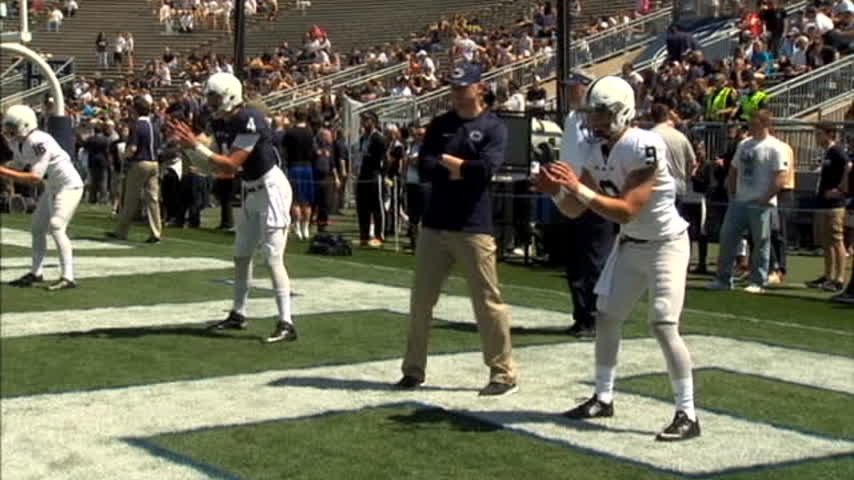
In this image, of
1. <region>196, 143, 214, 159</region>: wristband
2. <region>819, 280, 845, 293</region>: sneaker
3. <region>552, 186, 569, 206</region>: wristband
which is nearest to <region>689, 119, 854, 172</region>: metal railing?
<region>819, 280, 845, 293</region>: sneaker

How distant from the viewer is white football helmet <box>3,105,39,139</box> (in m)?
13.0

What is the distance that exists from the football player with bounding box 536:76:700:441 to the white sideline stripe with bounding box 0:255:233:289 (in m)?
8.14

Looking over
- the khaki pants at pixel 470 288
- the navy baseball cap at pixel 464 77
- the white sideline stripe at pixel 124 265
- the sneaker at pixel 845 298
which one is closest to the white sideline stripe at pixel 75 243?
the white sideline stripe at pixel 124 265

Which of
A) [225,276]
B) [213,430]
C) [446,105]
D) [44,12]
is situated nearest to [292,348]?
[213,430]

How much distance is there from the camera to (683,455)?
7.39m

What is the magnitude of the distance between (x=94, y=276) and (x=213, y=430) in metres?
7.80

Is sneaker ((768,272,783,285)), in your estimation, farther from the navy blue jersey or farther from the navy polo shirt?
the navy polo shirt

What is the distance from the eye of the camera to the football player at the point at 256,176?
10500mm

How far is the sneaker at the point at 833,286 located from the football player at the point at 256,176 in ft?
23.5

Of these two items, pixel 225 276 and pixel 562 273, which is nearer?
pixel 225 276

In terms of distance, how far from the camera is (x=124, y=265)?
648 inches

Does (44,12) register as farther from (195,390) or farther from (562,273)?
(195,390)

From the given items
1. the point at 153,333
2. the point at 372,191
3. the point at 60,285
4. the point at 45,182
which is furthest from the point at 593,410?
the point at 372,191

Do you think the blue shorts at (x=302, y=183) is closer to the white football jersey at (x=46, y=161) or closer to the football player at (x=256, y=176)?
the white football jersey at (x=46, y=161)
